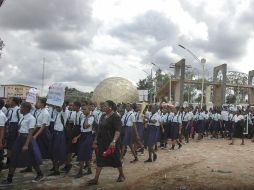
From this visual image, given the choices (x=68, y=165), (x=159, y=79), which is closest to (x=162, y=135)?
(x=68, y=165)

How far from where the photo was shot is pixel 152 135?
45.3ft

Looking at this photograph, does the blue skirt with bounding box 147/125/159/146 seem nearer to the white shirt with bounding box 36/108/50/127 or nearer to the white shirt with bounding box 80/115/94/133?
the white shirt with bounding box 80/115/94/133

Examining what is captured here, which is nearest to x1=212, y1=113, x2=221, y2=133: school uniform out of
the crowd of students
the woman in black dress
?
the crowd of students

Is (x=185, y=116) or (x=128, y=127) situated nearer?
(x=128, y=127)

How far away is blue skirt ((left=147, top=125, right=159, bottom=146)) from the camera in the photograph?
44.8 feet

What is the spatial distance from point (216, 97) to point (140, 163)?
40.1 metres

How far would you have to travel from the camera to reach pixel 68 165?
11.3 m

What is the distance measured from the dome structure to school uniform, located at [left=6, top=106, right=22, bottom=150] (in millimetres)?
38076

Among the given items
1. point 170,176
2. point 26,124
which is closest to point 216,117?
point 170,176

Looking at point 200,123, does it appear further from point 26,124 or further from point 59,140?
point 26,124

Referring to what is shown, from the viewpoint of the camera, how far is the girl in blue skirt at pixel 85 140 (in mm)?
10594

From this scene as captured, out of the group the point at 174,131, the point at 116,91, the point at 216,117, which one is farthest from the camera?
the point at 116,91

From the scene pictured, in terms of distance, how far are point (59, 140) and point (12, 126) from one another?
1.61 metres

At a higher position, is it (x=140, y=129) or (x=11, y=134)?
(x=140, y=129)
